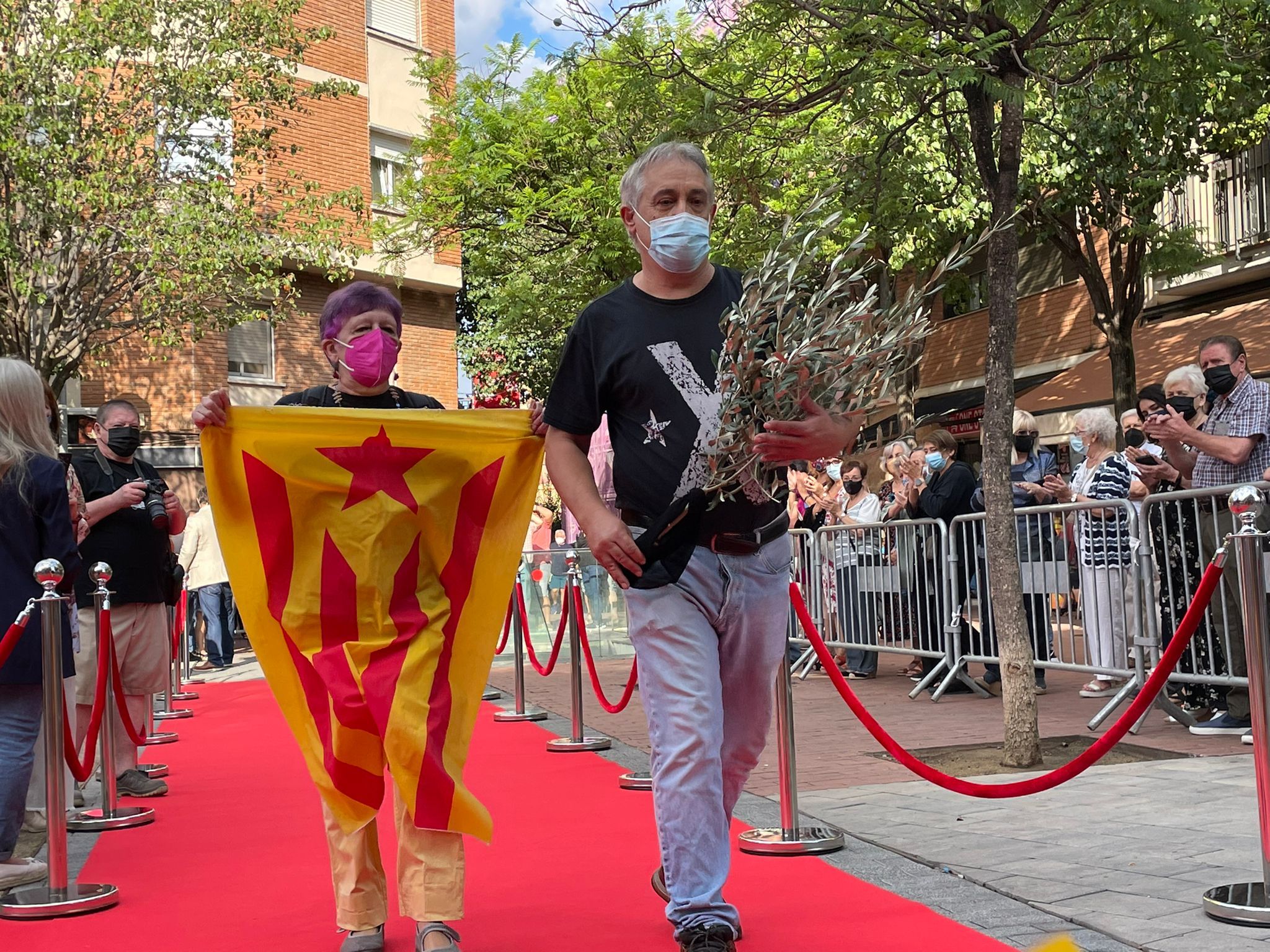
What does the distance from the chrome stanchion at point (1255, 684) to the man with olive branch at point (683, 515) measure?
1319mm

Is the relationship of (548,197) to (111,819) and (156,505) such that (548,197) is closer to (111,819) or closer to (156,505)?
(156,505)

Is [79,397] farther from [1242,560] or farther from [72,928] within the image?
[1242,560]

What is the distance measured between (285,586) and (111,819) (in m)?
3.04

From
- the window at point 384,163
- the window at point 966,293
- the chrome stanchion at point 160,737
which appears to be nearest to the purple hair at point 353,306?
the chrome stanchion at point 160,737

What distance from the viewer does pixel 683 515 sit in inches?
154

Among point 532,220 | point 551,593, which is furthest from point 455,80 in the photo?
point 551,593

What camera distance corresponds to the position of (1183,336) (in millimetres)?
24719

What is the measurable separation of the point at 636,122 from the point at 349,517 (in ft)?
17.5

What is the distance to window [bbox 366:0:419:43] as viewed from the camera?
1196 inches

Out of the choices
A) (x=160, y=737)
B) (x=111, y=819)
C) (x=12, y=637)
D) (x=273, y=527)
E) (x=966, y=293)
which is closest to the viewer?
(x=273, y=527)

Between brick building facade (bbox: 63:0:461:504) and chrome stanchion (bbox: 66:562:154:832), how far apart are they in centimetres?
1715

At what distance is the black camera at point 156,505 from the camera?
7.57m

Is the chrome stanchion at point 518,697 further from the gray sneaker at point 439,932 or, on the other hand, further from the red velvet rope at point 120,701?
the gray sneaker at point 439,932

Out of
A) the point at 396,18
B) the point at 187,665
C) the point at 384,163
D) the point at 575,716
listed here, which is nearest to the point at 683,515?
the point at 575,716
